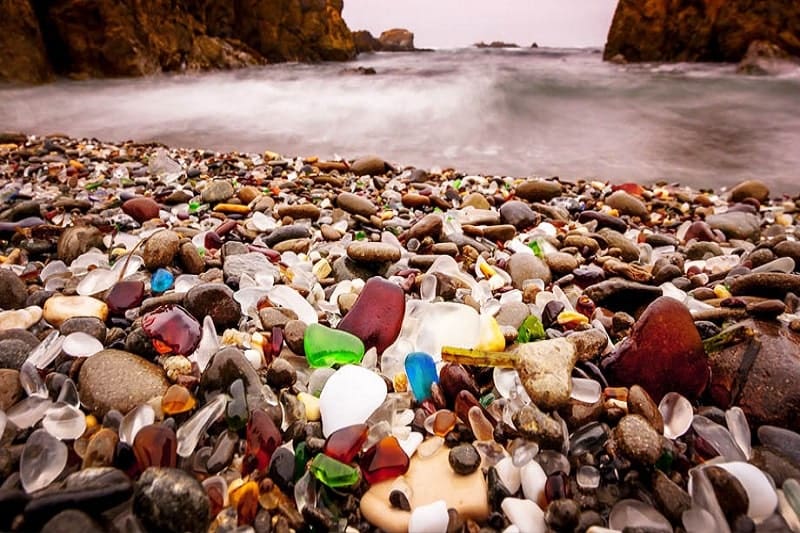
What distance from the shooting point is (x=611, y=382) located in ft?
3.61

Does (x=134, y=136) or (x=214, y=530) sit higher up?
(x=134, y=136)

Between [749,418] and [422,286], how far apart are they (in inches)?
38.5

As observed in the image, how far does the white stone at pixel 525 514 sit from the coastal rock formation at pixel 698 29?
25.3 metres

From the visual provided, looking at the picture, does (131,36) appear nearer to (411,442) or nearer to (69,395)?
(69,395)

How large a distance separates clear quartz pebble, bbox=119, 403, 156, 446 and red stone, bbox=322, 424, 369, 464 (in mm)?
407

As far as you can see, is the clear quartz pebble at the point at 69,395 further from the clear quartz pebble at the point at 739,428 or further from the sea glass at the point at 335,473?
the clear quartz pebble at the point at 739,428

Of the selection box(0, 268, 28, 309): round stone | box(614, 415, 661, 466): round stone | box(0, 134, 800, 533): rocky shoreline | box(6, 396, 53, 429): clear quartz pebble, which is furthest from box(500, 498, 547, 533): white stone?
box(0, 268, 28, 309): round stone

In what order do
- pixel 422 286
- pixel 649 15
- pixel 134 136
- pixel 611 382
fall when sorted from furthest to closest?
1. pixel 649 15
2. pixel 134 136
3. pixel 422 286
4. pixel 611 382

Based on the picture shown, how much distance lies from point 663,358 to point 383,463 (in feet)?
2.50

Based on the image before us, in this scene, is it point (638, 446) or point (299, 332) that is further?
point (299, 332)

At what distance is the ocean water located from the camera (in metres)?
4.87

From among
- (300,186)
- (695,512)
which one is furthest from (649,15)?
(695,512)

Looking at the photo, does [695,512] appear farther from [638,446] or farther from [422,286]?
[422,286]

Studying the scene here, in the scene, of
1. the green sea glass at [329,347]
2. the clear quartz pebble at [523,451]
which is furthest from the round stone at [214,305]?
the clear quartz pebble at [523,451]
